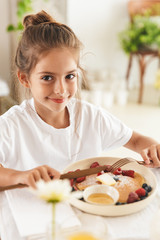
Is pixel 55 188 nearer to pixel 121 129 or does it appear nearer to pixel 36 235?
pixel 36 235

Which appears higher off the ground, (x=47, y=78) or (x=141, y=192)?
(x=47, y=78)

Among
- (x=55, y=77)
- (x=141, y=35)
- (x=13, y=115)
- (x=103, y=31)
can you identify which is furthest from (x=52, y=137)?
(x=103, y=31)

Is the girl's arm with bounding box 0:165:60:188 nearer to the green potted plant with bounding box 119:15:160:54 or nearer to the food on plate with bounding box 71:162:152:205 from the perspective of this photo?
the food on plate with bounding box 71:162:152:205

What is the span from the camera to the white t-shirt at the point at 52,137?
120 cm

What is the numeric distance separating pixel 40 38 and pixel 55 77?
175 mm

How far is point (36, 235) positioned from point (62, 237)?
0.56 feet

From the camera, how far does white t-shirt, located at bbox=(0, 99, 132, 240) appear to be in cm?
120

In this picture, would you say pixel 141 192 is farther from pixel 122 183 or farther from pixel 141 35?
pixel 141 35

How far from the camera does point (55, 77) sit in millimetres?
1072

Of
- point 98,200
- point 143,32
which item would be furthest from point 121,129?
point 143,32

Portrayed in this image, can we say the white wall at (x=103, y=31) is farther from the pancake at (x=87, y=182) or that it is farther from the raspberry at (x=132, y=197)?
the raspberry at (x=132, y=197)

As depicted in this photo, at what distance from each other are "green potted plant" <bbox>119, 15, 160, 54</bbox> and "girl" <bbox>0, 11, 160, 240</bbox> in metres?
2.80

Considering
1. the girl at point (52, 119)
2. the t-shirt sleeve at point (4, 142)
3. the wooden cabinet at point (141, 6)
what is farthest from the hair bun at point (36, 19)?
the wooden cabinet at point (141, 6)

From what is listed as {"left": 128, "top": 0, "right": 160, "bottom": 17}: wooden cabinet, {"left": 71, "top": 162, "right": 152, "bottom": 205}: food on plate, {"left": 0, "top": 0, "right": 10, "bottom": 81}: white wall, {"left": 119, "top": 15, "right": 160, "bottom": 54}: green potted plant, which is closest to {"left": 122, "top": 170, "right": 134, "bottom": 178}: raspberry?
{"left": 71, "top": 162, "right": 152, "bottom": 205}: food on plate
